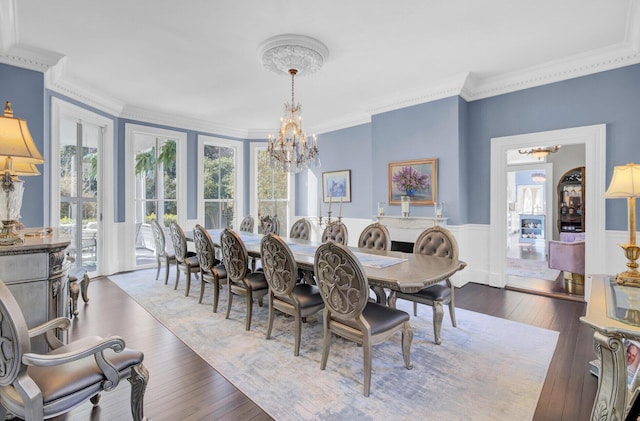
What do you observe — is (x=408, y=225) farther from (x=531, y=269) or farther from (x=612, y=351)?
(x=612, y=351)

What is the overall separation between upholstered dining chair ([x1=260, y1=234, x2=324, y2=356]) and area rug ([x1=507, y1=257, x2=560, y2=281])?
4.45 metres

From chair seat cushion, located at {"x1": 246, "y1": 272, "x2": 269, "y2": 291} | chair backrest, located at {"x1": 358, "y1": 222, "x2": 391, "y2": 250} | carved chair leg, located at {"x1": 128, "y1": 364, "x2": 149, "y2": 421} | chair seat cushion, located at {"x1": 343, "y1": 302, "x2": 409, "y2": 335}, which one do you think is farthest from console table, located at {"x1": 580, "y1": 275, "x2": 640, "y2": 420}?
chair seat cushion, located at {"x1": 246, "y1": 272, "x2": 269, "y2": 291}

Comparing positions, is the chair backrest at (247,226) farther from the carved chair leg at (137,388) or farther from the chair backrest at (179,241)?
the carved chair leg at (137,388)

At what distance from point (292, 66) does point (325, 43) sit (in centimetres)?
48

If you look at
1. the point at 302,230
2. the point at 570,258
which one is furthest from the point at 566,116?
the point at 302,230

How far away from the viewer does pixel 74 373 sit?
1.45m

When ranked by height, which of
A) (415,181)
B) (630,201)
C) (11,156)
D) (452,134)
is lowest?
(630,201)

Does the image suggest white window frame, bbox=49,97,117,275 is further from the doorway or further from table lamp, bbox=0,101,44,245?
the doorway

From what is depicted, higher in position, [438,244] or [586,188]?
[586,188]

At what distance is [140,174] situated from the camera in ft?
19.3

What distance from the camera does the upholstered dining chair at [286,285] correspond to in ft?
8.32

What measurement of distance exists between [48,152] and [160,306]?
8.01 ft

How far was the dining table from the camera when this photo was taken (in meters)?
2.10

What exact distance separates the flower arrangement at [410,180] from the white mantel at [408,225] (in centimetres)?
49
